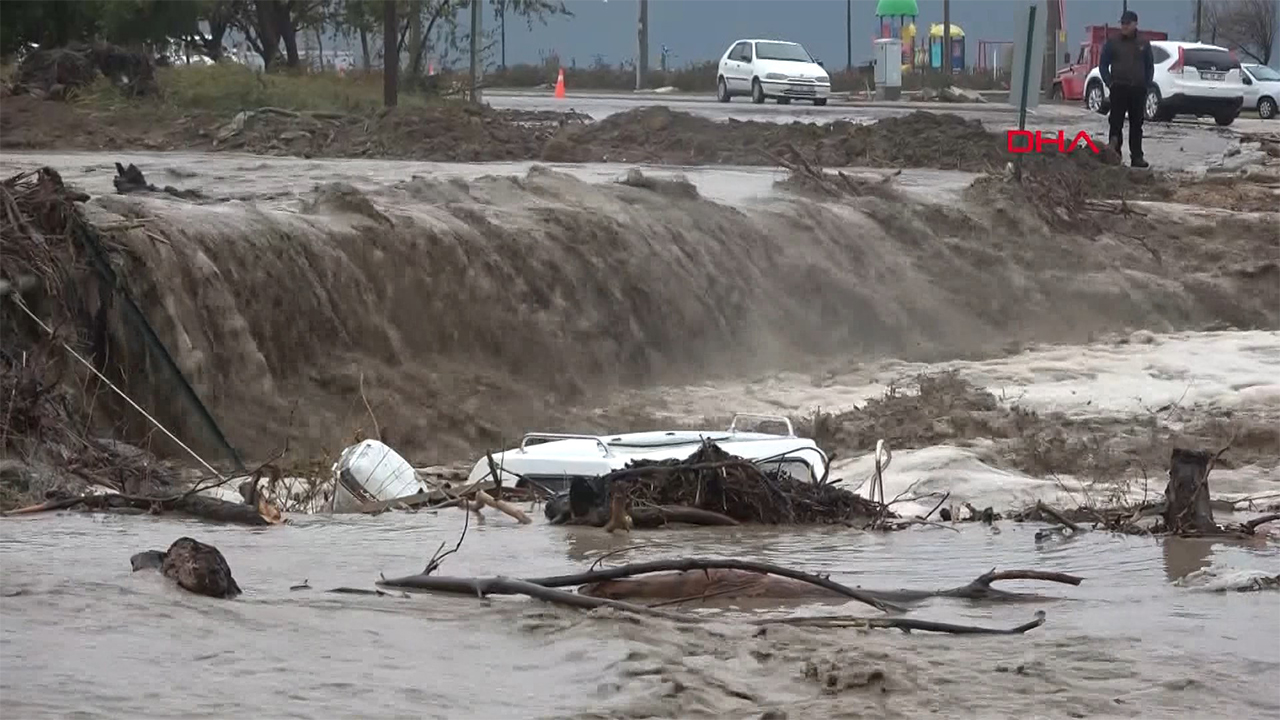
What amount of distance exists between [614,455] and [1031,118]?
2309 cm

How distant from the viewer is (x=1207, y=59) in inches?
1395

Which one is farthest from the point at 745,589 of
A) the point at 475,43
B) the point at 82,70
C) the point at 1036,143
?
the point at 475,43

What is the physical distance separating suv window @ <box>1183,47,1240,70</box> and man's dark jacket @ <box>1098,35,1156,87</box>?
14546 millimetres

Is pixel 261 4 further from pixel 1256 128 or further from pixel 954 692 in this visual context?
pixel 954 692

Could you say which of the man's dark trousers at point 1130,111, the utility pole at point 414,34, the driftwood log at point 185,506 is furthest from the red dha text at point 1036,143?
the driftwood log at point 185,506

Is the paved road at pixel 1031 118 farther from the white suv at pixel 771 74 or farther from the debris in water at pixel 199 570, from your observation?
the debris in water at pixel 199 570

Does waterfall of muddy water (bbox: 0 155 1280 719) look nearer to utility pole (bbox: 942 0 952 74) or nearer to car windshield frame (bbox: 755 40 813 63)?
car windshield frame (bbox: 755 40 813 63)

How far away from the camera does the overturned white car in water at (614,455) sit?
31.0ft

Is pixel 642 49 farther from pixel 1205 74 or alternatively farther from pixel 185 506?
pixel 185 506

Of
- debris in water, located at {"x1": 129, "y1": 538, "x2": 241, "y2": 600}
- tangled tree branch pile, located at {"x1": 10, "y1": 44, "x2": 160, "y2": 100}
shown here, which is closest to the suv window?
tangled tree branch pile, located at {"x1": 10, "y1": 44, "x2": 160, "y2": 100}

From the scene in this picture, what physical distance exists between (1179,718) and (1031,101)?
61.7 ft

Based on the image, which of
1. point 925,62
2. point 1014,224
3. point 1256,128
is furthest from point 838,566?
point 925,62

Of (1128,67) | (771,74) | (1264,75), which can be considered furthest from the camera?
(1264,75)

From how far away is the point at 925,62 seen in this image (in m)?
60.0
